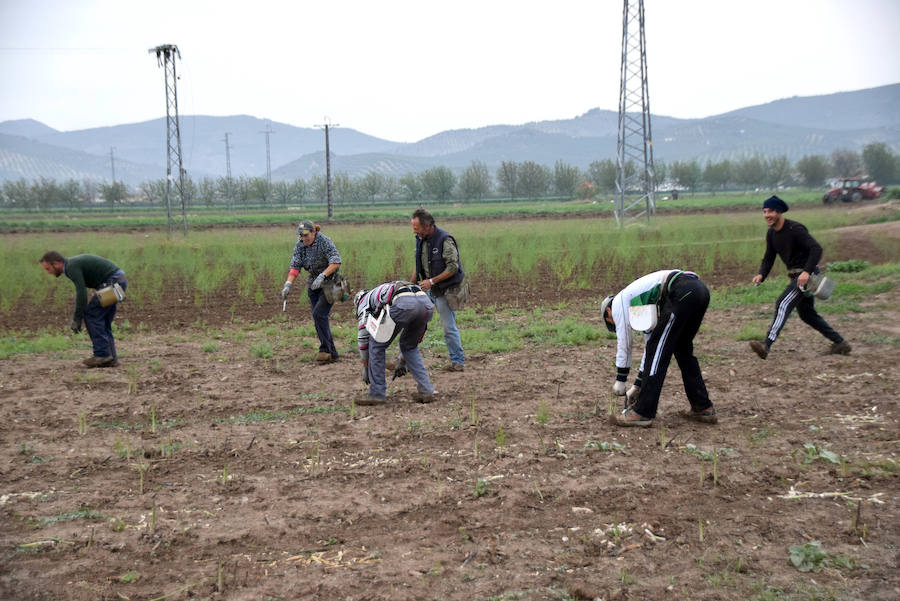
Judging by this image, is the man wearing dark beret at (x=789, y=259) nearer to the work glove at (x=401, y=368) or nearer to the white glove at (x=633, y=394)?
the white glove at (x=633, y=394)

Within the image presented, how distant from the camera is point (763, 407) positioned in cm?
675

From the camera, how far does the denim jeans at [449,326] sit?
8.41m

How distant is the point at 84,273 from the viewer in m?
8.96

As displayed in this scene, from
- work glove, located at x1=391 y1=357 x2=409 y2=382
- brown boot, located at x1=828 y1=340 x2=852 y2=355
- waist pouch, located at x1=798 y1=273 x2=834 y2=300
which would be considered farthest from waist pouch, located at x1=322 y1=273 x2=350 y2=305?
brown boot, located at x1=828 y1=340 x2=852 y2=355

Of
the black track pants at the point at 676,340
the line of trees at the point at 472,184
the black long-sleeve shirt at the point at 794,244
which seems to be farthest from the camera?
the line of trees at the point at 472,184

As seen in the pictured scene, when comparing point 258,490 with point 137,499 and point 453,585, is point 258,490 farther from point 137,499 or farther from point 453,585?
point 453,585

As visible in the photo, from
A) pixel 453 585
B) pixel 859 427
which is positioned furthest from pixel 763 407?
pixel 453 585

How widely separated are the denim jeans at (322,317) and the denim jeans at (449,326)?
1.48m

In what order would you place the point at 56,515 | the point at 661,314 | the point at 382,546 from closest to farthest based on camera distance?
the point at 382,546, the point at 56,515, the point at 661,314

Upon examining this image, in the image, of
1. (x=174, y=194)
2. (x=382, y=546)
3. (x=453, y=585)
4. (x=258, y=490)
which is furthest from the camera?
(x=174, y=194)

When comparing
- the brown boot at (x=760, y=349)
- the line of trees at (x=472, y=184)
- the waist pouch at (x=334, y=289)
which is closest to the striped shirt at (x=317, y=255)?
the waist pouch at (x=334, y=289)

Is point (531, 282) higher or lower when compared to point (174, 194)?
lower

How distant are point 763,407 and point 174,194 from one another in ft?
305

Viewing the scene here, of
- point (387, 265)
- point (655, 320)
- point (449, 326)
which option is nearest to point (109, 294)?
point (449, 326)
